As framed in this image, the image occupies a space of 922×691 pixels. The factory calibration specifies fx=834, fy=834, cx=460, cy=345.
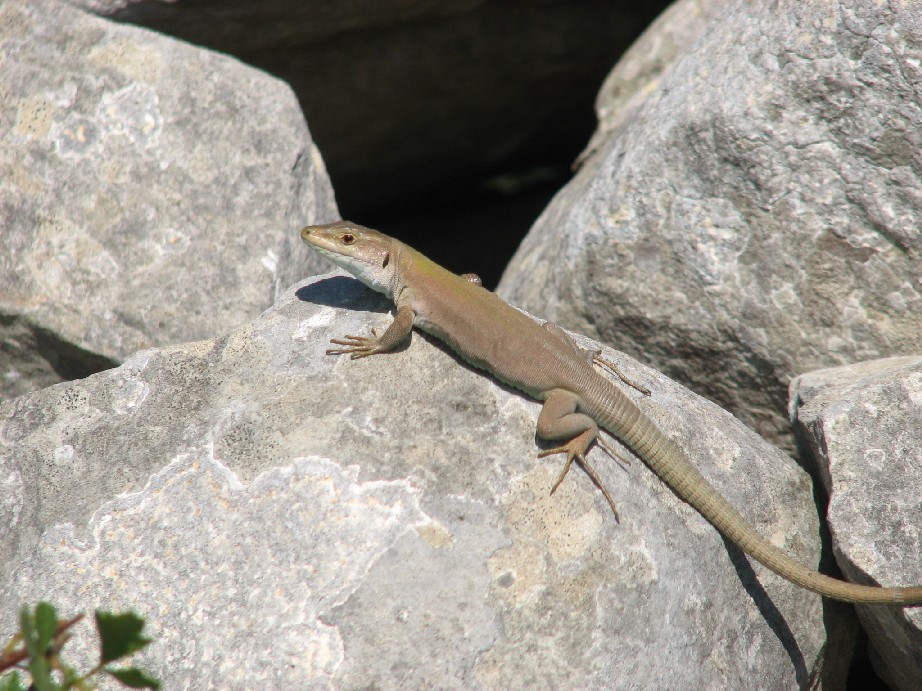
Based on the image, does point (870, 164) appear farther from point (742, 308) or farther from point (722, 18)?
point (722, 18)

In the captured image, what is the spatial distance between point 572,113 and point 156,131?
4709mm

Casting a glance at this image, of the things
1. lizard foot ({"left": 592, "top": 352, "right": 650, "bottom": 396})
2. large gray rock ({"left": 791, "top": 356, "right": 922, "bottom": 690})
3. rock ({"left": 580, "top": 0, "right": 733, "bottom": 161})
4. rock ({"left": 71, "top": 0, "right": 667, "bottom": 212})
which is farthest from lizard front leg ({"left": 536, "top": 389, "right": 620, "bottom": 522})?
rock ({"left": 71, "top": 0, "right": 667, "bottom": 212})

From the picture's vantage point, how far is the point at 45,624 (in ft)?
6.46

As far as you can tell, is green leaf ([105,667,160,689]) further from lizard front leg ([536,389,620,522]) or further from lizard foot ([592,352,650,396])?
lizard foot ([592,352,650,396])

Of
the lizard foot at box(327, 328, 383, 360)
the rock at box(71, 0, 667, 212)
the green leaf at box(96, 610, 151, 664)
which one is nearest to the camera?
the green leaf at box(96, 610, 151, 664)

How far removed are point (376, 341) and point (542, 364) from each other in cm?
78

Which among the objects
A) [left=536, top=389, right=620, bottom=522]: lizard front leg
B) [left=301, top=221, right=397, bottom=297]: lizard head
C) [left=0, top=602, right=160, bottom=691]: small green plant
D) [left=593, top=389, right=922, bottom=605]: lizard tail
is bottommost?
[left=593, top=389, right=922, bottom=605]: lizard tail

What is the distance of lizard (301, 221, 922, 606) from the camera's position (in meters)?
3.57

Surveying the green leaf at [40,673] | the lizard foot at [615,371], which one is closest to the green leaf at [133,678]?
the green leaf at [40,673]

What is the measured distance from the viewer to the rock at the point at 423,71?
6117 millimetres

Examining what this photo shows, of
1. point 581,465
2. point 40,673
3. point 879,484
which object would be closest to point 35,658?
point 40,673

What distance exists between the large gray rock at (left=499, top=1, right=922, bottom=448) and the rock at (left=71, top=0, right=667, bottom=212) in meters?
2.60

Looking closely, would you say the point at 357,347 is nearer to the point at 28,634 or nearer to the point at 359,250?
the point at 359,250

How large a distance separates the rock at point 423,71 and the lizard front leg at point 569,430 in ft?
12.3
